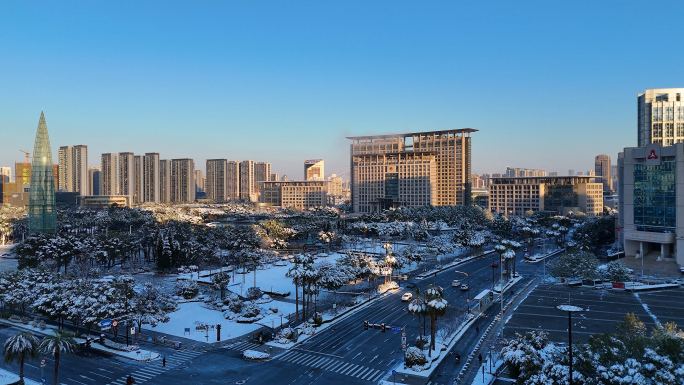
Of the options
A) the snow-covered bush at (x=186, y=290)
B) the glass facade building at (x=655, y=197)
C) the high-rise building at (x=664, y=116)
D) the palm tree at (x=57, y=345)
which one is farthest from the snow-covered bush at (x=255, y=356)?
the high-rise building at (x=664, y=116)

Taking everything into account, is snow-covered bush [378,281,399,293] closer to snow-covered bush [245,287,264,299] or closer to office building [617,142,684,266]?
snow-covered bush [245,287,264,299]

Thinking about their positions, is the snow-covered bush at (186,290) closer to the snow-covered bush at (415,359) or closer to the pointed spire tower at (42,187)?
the snow-covered bush at (415,359)

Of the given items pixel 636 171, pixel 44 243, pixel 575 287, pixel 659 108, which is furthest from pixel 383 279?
pixel 659 108

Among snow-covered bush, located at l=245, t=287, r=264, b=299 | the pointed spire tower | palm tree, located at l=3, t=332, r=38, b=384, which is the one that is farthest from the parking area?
the pointed spire tower

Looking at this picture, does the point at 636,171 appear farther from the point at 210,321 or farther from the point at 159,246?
the point at 159,246

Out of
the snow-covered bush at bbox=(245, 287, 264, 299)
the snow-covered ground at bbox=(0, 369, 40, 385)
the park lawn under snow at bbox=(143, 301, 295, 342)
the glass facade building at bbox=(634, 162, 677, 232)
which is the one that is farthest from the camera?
the glass facade building at bbox=(634, 162, 677, 232)

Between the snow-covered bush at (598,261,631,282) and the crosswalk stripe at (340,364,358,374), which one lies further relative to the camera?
the snow-covered bush at (598,261,631,282)
